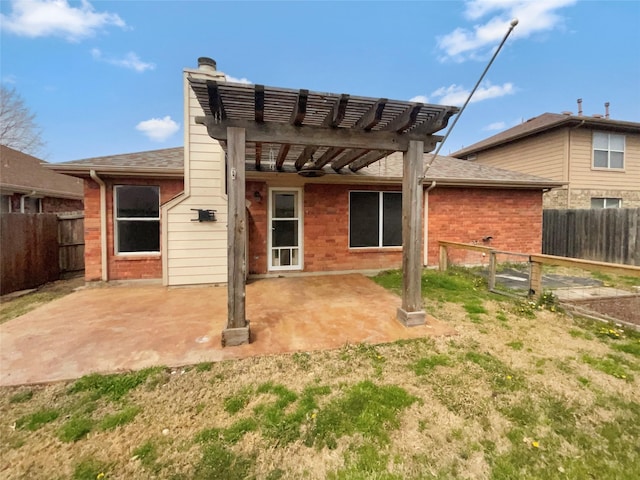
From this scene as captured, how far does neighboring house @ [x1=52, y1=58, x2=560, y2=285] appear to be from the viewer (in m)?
6.12

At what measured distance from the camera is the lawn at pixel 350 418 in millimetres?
1830

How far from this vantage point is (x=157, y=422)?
221cm

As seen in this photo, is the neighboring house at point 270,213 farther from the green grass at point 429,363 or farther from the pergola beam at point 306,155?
the green grass at point 429,363

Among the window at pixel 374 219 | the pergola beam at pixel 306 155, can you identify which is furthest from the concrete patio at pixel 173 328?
the pergola beam at pixel 306 155

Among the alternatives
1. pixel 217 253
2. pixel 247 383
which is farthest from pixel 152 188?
pixel 247 383

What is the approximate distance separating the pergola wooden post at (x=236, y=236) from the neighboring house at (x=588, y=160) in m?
12.4

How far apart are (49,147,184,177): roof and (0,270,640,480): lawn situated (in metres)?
4.68

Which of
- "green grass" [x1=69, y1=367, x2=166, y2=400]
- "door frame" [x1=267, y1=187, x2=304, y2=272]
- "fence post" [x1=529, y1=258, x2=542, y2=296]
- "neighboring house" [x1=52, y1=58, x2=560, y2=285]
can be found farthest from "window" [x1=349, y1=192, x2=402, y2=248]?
"green grass" [x1=69, y1=367, x2=166, y2=400]

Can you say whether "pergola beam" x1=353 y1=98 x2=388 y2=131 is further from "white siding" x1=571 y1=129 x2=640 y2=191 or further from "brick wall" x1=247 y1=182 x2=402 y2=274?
"white siding" x1=571 y1=129 x2=640 y2=191

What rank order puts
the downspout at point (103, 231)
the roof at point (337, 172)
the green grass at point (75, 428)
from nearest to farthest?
1. the green grass at point (75, 428)
2. the roof at point (337, 172)
3. the downspout at point (103, 231)

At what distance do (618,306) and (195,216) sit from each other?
8462mm

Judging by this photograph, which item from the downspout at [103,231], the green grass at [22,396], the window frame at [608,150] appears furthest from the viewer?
the window frame at [608,150]

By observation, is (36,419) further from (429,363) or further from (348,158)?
(348,158)

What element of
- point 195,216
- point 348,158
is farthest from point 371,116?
point 195,216
